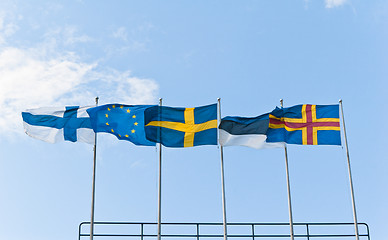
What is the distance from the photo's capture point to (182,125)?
24.2 metres

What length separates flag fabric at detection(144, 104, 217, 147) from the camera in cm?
2397

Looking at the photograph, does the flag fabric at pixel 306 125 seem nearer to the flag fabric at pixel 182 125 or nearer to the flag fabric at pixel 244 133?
the flag fabric at pixel 244 133

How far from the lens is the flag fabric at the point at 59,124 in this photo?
24.2 metres

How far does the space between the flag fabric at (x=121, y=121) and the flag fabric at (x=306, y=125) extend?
17.6 ft

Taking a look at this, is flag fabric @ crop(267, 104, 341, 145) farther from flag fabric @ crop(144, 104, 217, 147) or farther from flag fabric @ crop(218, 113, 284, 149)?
flag fabric @ crop(144, 104, 217, 147)

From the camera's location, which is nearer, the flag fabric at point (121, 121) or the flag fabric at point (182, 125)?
the flag fabric at point (121, 121)

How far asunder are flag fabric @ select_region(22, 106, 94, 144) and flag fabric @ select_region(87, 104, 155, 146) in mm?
504

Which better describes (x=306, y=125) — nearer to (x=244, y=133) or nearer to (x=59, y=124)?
(x=244, y=133)

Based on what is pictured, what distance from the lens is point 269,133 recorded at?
24.6 metres

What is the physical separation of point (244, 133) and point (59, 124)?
25.5 ft

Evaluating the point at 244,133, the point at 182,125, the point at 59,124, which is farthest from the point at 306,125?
the point at 59,124

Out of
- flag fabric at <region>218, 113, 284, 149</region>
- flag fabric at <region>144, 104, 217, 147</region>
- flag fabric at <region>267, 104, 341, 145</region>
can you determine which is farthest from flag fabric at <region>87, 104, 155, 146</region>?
flag fabric at <region>267, 104, 341, 145</region>

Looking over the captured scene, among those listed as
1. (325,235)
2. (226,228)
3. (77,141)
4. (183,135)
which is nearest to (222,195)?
(226,228)

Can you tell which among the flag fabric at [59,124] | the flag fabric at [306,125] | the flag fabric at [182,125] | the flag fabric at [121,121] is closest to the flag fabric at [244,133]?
the flag fabric at [306,125]
